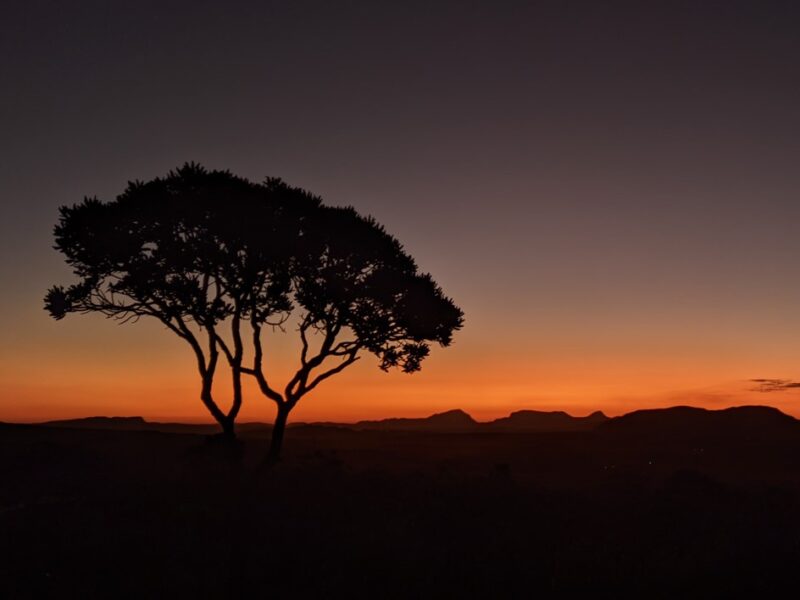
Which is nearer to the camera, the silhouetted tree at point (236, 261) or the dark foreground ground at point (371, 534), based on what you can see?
the dark foreground ground at point (371, 534)

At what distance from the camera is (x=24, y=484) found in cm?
2659

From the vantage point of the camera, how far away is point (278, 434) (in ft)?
96.7

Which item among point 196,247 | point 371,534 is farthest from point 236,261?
point 371,534

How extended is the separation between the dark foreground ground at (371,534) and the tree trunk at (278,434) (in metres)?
1.56

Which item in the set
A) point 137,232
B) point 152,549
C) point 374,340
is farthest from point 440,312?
point 152,549

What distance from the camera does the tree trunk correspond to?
93.8ft

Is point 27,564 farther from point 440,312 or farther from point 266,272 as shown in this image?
point 440,312

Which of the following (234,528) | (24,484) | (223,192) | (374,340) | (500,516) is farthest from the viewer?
(374,340)

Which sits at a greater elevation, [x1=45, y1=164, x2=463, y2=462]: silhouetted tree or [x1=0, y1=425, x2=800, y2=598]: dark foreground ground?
[x1=45, y1=164, x2=463, y2=462]: silhouetted tree

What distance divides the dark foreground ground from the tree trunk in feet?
5.13

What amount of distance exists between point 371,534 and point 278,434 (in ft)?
46.9

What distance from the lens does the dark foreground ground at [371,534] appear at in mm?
12391

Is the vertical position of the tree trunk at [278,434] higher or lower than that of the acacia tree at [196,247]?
lower

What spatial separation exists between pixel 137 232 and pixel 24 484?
10.4 m
